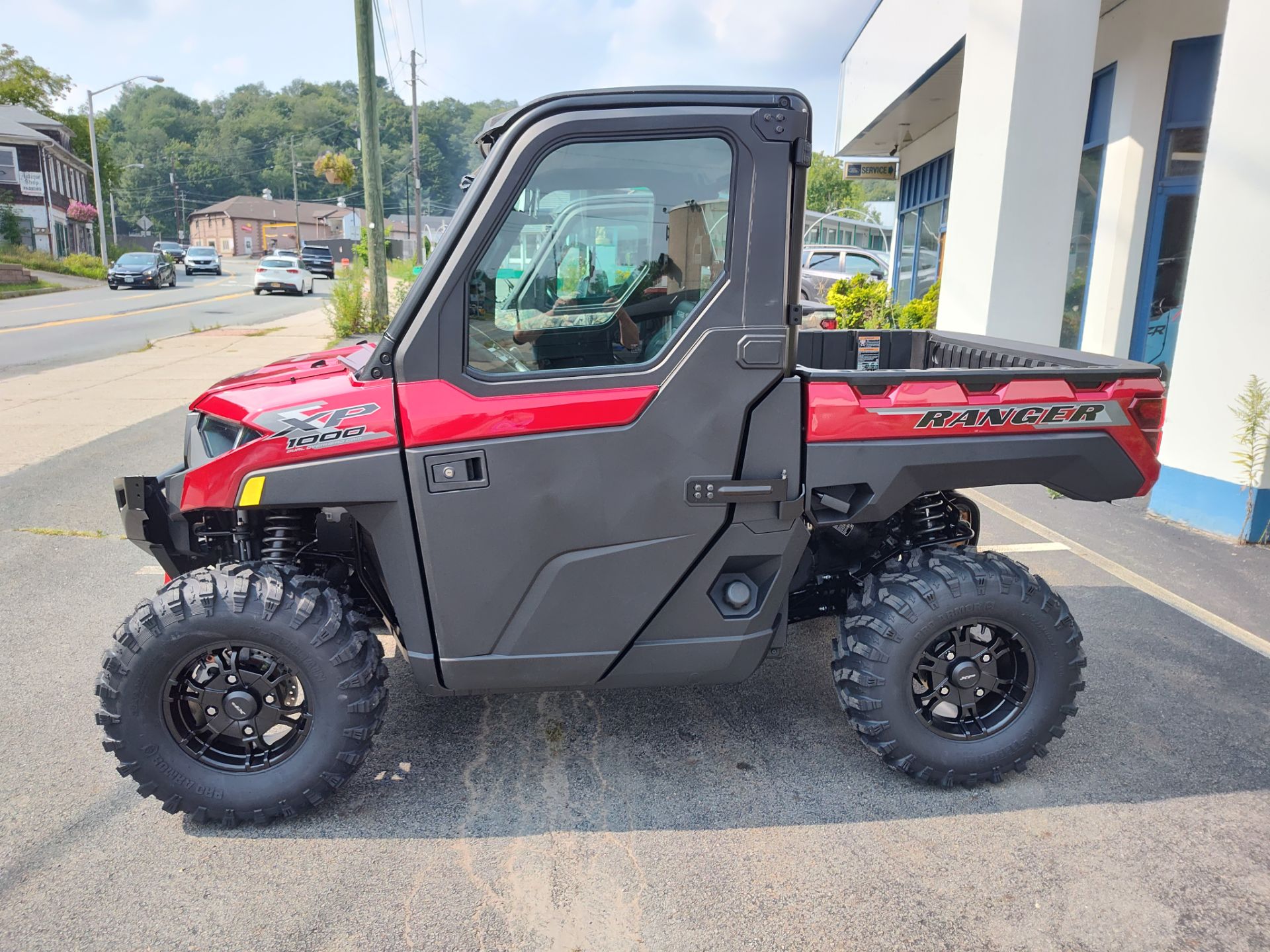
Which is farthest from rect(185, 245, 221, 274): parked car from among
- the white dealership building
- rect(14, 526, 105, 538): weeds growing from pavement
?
rect(14, 526, 105, 538): weeds growing from pavement

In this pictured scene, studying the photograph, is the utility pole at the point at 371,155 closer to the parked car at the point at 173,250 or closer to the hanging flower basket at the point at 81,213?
the parked car at the point at 173,250

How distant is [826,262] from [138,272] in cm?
2859

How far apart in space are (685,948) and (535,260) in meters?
2.05

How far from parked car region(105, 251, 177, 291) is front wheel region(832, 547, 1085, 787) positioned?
3908 cm

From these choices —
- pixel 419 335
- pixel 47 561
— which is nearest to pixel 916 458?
pixel 419 335

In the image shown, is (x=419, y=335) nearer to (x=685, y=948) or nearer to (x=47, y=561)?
(x=685, y=948)

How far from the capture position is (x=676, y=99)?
2715mm

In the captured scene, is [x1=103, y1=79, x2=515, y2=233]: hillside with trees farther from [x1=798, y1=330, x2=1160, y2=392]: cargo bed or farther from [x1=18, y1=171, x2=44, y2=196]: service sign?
[x1=798, y1=330, x2=1160, y2=392]: cargo bed

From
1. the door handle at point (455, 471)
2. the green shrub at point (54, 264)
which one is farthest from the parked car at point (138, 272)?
the door handle at point (455, 471)

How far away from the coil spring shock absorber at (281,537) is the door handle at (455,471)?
0.72 metres

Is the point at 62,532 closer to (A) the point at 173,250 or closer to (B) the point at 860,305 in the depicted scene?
(B) the point at 860,305

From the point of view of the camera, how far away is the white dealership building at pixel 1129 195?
5.82 meters

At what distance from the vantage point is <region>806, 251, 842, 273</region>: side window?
2014 centimetres

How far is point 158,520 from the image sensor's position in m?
3.24
